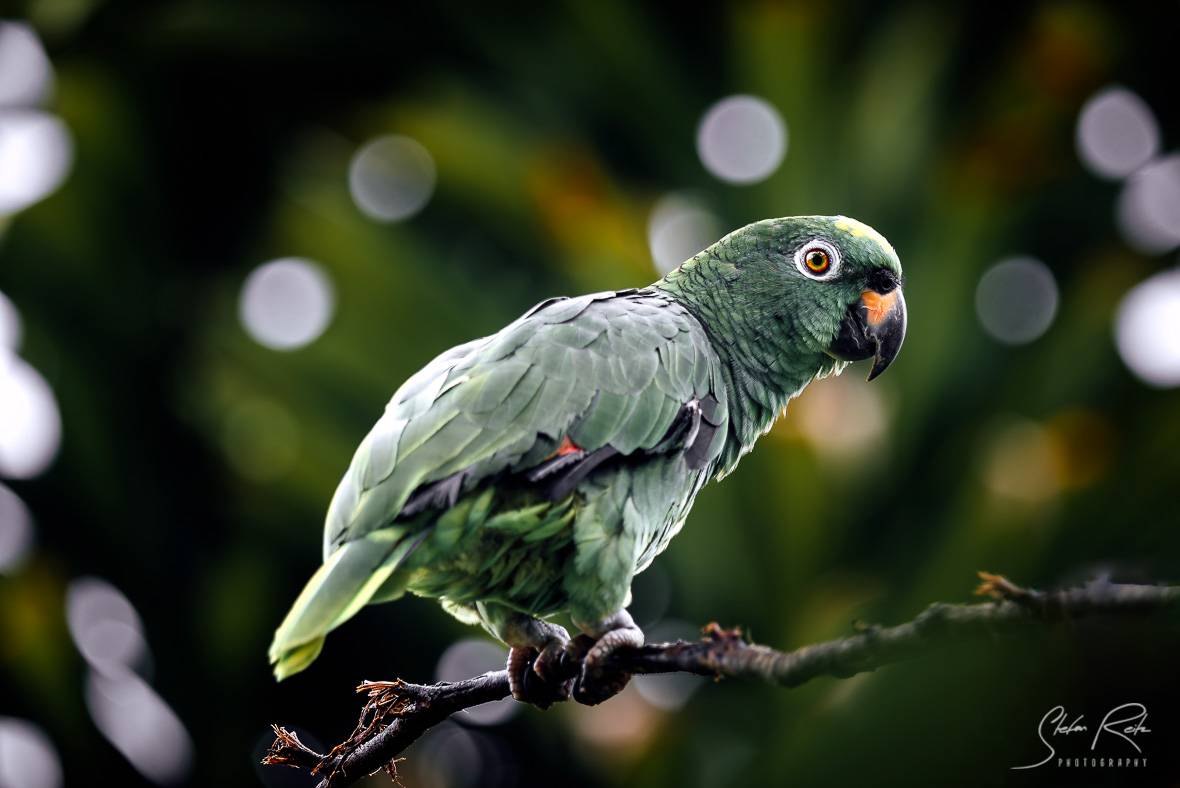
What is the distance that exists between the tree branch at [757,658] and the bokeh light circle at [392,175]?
6.14m

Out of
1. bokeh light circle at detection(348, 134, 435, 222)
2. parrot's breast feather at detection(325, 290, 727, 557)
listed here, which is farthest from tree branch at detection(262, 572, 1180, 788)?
bokeh light circle at detection(348, 134, 435, 222)

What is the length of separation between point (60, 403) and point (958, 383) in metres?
6.63

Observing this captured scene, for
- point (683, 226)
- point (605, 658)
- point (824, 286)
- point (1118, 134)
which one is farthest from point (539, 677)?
point (1118, 134)

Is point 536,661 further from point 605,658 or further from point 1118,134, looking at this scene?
point 1118,134

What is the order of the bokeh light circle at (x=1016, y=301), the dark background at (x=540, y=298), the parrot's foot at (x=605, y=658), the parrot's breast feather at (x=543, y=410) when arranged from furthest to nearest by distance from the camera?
the bokeh light circle at (x=1016, y=301)
the dark background at (x=540, y=298)
the parrot's foot at (x=605, y=658)
the parrot's breast feather at (x=543, y=410)

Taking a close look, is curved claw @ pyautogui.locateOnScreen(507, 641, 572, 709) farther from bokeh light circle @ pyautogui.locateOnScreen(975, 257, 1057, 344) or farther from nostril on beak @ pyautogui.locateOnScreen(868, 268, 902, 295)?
bokeh light circle @ pyautogui.locateOnScreen(975, 257, 1057, 344)

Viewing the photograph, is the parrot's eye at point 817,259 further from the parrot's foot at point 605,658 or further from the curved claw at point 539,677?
the curved claw at point 539,677

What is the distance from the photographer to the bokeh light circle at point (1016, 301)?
26.8 feet

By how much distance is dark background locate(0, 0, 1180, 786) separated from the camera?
6.38 m

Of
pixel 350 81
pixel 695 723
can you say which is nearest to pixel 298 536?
pixel 695 723

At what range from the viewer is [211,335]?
306 inches

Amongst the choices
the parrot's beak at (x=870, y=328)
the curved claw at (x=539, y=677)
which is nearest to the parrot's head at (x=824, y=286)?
the parrot's beak at (x=870, y=328)

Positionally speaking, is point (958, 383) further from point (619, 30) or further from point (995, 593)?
point (995, 593)

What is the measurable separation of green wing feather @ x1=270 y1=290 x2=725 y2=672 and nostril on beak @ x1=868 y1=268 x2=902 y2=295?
659 millimetres
